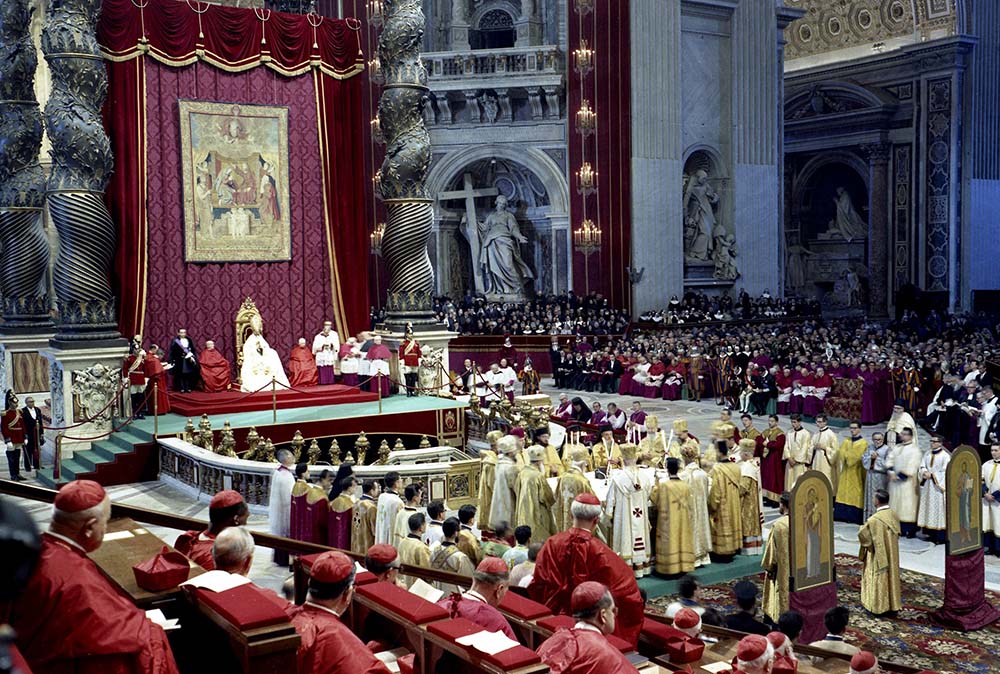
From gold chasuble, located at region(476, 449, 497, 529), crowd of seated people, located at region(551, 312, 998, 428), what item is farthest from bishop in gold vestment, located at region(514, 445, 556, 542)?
crowd of seated people, located at region(551, 312, 998, 428)

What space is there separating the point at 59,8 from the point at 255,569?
998cm

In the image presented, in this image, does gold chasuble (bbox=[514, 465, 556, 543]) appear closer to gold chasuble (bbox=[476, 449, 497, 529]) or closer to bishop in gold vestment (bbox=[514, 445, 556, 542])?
bishop in gold vestment (bbox=[514, 445, 556, 542])

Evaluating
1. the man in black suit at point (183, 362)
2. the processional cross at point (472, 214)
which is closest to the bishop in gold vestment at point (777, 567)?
the man in black suit at point (183, 362)

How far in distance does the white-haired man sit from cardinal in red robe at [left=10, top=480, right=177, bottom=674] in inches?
45.4

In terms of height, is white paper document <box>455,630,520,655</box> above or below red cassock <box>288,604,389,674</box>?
below

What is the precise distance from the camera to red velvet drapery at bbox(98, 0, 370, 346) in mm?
16688

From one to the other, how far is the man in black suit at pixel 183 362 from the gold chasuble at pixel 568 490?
8163mm

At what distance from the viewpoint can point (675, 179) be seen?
3194 cm

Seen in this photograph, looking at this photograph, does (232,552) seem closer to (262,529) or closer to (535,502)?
(535,502)

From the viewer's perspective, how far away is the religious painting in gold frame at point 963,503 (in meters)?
9.68

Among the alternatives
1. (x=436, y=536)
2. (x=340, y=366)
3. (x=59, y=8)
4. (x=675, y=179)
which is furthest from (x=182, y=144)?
(x=675, y=179)

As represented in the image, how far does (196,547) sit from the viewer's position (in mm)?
5230

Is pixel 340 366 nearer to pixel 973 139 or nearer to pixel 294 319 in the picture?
pixel 294 319

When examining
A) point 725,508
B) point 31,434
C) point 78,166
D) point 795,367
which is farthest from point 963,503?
point 78,166
